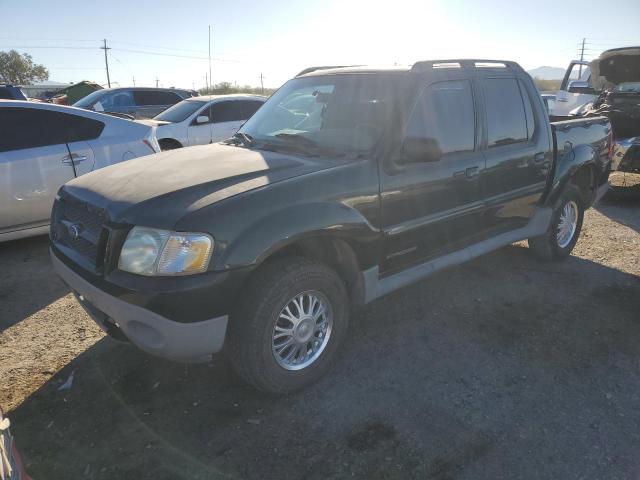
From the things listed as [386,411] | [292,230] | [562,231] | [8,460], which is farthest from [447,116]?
[8,460]

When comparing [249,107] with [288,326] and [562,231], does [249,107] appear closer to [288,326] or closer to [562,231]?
[562,231]

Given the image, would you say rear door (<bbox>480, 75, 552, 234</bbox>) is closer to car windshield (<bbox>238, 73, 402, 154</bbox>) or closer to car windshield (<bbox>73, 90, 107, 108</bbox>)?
car windshield (<bbox>238, 73, 402, 154</bbox>)

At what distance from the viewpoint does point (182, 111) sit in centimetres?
1015

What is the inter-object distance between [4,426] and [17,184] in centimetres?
407

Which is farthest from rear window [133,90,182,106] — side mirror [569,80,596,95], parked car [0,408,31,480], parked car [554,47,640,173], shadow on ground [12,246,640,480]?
parked car [0,408,31,480]

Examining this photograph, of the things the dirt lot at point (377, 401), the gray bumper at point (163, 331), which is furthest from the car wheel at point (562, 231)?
the gray bumper at point (163, 331)

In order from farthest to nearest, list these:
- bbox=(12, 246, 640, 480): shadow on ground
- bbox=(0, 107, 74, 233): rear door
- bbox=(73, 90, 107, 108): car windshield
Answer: bbox=(73, 90, 107, 108): car windshield, bbox=(0, 107, 74, 233): rear door, bbox=(12, 246, 640, 480): shadow on ground

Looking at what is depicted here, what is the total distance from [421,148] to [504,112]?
4.70 ft

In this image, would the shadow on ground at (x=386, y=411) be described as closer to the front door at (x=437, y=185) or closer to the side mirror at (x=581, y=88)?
the front door at (x=437, y=185)

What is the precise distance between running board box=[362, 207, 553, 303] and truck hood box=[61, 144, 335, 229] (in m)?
0.85

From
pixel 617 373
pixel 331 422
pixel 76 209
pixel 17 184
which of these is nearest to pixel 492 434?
pixel 331 422

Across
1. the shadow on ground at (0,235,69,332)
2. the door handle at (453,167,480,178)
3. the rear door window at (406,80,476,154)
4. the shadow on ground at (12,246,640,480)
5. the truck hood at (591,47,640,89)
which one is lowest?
the shadow on ground at (12,246,640,480)

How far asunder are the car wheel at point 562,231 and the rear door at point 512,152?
1.80 feet

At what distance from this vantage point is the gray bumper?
8.04 ft
